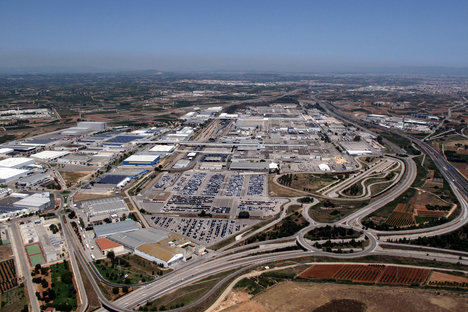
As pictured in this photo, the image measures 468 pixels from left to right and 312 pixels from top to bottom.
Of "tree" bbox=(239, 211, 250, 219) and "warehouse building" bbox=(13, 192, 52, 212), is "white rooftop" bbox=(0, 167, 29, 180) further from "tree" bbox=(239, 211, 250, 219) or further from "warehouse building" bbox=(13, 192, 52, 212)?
"tree" bbox=(239, 211, 250, 219)

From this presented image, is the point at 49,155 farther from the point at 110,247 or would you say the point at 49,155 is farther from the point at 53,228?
the point at 110,247

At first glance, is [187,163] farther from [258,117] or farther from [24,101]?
[24,101]

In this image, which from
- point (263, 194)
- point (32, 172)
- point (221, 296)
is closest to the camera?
point (221, 296)

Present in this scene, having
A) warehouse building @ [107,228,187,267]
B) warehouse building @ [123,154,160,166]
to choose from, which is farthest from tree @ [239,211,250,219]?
warehouse building @ [123,154,160,166]

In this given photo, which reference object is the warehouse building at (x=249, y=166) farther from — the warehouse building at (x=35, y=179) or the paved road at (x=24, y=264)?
the paved road at (x=24, y=264)

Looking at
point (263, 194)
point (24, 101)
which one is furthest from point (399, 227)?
point (24, 101)

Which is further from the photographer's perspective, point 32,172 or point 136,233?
point 32,172
